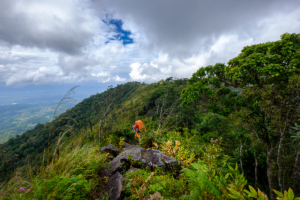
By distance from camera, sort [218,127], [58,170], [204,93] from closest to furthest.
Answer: [58,170]
[204,93]
[218,127]

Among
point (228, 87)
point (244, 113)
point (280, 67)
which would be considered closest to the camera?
point (280, 67)

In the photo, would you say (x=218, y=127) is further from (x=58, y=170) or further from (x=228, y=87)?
(x=58, y=170)

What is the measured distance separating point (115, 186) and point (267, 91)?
15.8 feet

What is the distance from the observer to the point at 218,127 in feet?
28.7

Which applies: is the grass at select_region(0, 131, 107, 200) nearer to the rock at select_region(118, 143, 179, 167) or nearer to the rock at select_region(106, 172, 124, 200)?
the rock at select_region(106, 172, 124, 200)

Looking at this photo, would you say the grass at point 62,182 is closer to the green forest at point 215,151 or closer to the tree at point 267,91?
the green forest at point 215,151

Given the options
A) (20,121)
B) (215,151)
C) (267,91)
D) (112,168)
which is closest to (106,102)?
(112,168)

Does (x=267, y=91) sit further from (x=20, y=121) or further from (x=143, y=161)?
(x=20, y=121)

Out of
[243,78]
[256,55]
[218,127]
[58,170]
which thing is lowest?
[218,127]

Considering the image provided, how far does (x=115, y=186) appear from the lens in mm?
2637

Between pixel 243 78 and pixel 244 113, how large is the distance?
1430 millimetres

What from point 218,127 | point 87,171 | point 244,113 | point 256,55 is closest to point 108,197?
point 87,171

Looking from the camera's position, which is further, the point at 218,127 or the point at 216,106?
the point at 218,127

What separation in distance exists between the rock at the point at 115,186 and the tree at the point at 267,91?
4.38 m
